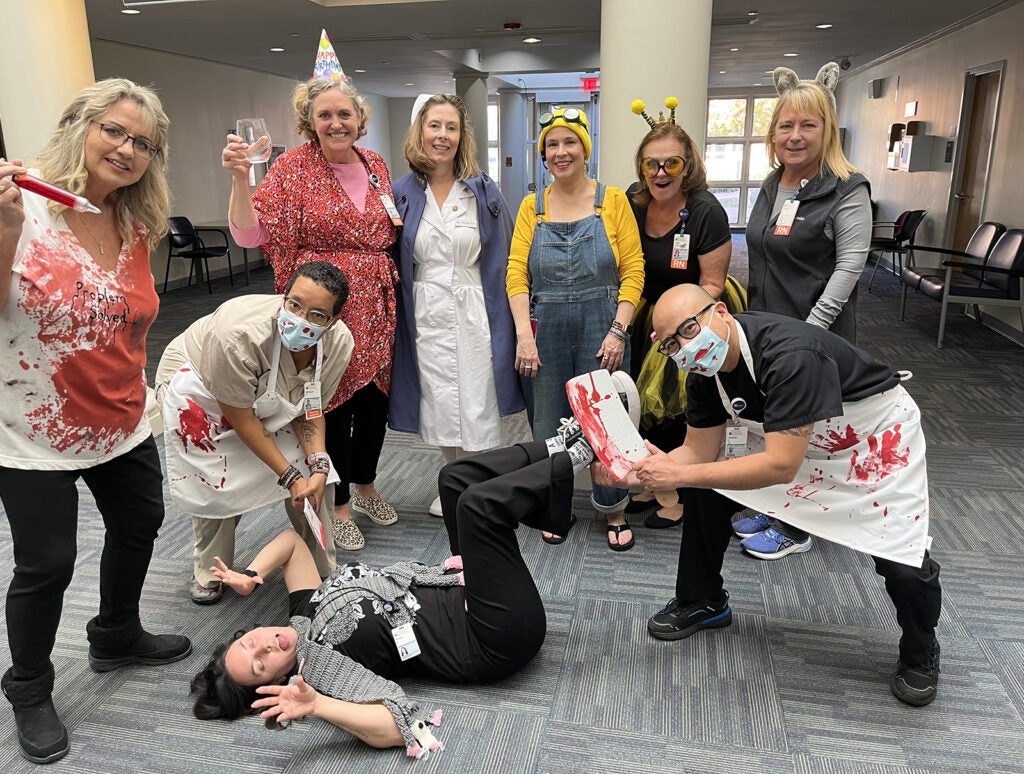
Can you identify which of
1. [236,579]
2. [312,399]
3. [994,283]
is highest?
[312,399]

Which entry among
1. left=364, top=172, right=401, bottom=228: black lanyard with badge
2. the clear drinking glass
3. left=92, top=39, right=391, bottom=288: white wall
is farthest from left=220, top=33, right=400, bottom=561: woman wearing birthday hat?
left=92, top=39, right=391, bottom=288: white wall

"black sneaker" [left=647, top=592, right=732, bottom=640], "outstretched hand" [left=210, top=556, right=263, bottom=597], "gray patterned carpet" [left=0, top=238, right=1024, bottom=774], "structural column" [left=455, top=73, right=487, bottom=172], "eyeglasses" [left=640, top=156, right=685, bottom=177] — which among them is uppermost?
"structural column" [left=455, top=73, right=487, bottom=172]

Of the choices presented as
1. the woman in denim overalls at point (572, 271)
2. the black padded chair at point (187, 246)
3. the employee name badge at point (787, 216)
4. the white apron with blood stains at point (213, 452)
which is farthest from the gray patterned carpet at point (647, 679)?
the black padded chair at point (187, 246)

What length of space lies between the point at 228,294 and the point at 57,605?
696 cm

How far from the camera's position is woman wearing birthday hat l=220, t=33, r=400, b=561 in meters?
2.59

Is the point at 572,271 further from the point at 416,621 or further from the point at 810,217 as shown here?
the point at 416,621

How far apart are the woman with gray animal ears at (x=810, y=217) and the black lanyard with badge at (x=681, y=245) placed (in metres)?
0.22

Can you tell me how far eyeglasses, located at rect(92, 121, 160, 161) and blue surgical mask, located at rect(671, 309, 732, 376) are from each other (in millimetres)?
1320

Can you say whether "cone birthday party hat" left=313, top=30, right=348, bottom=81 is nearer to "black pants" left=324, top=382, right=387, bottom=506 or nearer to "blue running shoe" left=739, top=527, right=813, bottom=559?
"black pants" left=324, top=382, right=387, bottom=506

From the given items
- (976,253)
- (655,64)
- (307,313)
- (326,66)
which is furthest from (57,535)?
(976,253)

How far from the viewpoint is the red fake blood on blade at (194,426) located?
228cm

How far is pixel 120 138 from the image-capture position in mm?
1716

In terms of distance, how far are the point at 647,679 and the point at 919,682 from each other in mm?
696

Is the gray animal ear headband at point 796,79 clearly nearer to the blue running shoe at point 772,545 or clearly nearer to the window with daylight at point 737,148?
the blue running shoe at point 772,545
